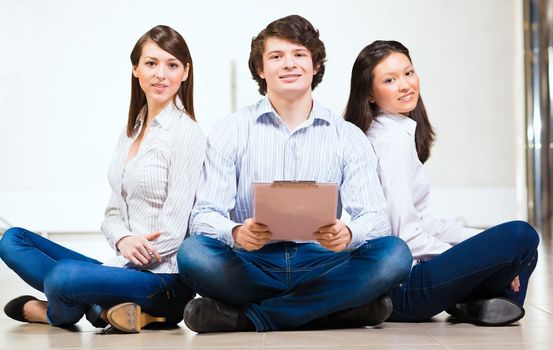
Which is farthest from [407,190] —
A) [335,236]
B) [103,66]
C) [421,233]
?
[103,66]

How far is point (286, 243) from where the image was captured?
8.70 ft

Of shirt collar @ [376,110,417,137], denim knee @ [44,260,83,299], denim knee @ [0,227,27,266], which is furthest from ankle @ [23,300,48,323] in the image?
shirt collar @ [376,110,417,137]

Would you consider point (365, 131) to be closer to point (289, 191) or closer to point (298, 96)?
point (298, 96)

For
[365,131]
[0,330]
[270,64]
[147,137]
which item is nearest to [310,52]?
[270,64]

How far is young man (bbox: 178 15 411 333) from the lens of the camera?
2.55 metres

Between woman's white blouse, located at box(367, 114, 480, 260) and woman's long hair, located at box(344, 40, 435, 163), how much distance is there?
0.05 meters

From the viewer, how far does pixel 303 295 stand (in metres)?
2.60

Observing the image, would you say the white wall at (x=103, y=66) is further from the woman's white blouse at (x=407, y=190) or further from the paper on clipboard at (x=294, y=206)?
the paper on clipboard at (x=294, y=206)

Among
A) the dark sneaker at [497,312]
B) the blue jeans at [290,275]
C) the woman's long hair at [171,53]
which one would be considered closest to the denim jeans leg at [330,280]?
Answer: the blue jeans at [290,275]

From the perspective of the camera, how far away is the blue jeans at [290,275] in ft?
8.35

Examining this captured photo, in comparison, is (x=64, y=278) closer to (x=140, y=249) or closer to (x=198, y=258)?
(x=140, y=249)

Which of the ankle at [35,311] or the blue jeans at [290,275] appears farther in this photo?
the ankle at [35,311]

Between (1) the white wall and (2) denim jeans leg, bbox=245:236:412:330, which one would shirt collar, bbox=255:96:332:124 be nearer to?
(2) denim jeans leg, bbox=245:236:412:330

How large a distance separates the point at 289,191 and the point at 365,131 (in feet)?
2.40
